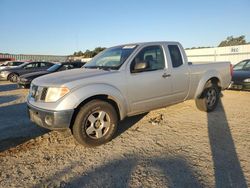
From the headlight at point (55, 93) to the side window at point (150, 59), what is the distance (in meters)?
1.44

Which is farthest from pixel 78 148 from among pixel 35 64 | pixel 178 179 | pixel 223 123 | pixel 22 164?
pixel 35 64

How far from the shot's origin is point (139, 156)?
13.2 feet

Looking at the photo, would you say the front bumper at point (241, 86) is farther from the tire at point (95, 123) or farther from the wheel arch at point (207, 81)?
the tire at point (95, 123)

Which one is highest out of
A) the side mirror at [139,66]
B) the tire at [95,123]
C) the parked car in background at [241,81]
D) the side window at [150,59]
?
the side window at [150,59]

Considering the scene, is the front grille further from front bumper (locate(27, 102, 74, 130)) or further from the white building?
the white building

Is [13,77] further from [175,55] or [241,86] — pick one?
[175,55]

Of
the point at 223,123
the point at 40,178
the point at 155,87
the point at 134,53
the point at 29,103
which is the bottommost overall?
the point at 40,178

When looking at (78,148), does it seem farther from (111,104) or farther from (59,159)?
(111,104)

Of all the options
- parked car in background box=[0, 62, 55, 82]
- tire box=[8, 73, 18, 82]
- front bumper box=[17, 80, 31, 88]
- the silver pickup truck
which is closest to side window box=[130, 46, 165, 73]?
the silver pickup truck

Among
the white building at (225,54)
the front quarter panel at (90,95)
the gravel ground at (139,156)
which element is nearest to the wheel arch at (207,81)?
the gravel ground at (139,156)

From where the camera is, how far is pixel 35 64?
18.1m

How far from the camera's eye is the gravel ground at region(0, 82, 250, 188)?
3270 millimetres

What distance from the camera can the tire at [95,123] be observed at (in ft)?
13.9

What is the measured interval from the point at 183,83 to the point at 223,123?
50.9 inches
